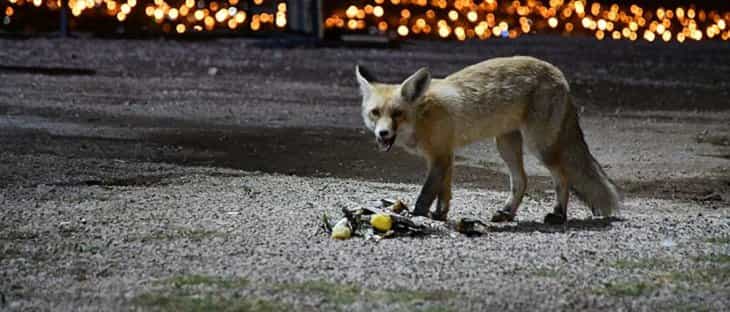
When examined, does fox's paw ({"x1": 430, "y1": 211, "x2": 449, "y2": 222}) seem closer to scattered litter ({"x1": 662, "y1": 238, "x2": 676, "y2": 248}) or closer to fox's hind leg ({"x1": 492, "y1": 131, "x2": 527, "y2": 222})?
fox's hind leg ({"x1": 492, "y1": 131, "x2": 527, "y2": 222})

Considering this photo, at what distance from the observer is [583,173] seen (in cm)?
812

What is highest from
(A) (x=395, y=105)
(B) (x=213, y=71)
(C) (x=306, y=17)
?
(A) (x=395, y=105)

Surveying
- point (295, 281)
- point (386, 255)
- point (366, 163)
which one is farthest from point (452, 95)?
point (366, 163)

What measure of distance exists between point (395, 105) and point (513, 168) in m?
1.26

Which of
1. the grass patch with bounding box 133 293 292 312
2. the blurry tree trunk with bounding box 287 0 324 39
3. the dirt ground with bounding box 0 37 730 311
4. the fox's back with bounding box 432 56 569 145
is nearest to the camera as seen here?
the grass patch with bounding box 133 293 292 312

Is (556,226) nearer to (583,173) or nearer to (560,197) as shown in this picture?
(560,197)

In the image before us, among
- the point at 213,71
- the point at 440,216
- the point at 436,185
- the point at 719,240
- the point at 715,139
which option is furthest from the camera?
the point at 213,71

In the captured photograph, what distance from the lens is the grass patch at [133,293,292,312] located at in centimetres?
544

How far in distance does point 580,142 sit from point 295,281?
2.94 meters

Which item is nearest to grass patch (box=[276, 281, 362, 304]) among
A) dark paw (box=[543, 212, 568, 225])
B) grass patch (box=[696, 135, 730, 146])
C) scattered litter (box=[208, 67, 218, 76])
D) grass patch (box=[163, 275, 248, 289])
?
grass patch (box=[163, 275, 248, 289])

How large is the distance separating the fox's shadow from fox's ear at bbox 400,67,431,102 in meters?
0.97

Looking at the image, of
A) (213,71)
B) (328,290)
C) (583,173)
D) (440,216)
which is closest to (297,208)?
(440,216)

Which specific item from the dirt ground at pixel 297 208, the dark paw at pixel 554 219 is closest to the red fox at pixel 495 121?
the dark paw at pixel 554 219

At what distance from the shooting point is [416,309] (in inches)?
215
